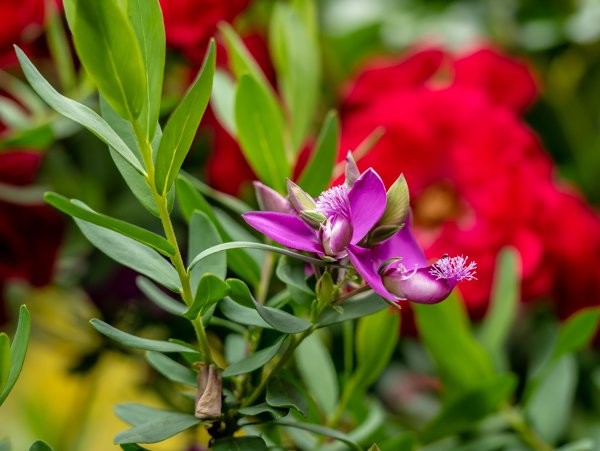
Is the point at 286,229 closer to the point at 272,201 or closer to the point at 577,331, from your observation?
the point at 272,201

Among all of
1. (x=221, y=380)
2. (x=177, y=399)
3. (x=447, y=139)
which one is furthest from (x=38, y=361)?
(x=221, y=380)

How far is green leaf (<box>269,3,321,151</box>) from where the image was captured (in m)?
0.39

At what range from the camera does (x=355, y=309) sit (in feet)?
0.78

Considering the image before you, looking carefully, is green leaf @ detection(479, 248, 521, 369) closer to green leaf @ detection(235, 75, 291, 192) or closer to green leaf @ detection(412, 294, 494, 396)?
green leaf @ detection(412, 294, 494, 396)

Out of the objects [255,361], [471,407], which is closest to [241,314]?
[255,361]

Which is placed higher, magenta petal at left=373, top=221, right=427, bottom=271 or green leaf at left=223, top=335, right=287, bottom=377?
magenta petal at left=373, top=221, right=427, bottom=271

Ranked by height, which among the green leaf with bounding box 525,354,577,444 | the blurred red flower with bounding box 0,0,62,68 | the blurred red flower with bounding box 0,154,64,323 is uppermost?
the blurred red flower with bounding box 0,0,62,68

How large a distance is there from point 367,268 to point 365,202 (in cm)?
2

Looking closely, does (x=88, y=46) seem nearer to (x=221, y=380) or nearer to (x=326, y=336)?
(x=221, y=380)

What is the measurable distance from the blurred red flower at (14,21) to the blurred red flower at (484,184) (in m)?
0.18

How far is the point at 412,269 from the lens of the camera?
228mm

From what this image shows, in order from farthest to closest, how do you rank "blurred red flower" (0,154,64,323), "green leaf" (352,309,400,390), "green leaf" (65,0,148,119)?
"blurred red flower" (0,154,64,323)
"green leaf" (352,309,400,390)
"green leaf" (65,0,148,119)

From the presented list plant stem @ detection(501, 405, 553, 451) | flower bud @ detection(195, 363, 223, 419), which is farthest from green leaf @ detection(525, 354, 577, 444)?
flower bud @ detection(195, 363, 223, 419)

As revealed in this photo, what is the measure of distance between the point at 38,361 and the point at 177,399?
1.07 ft
